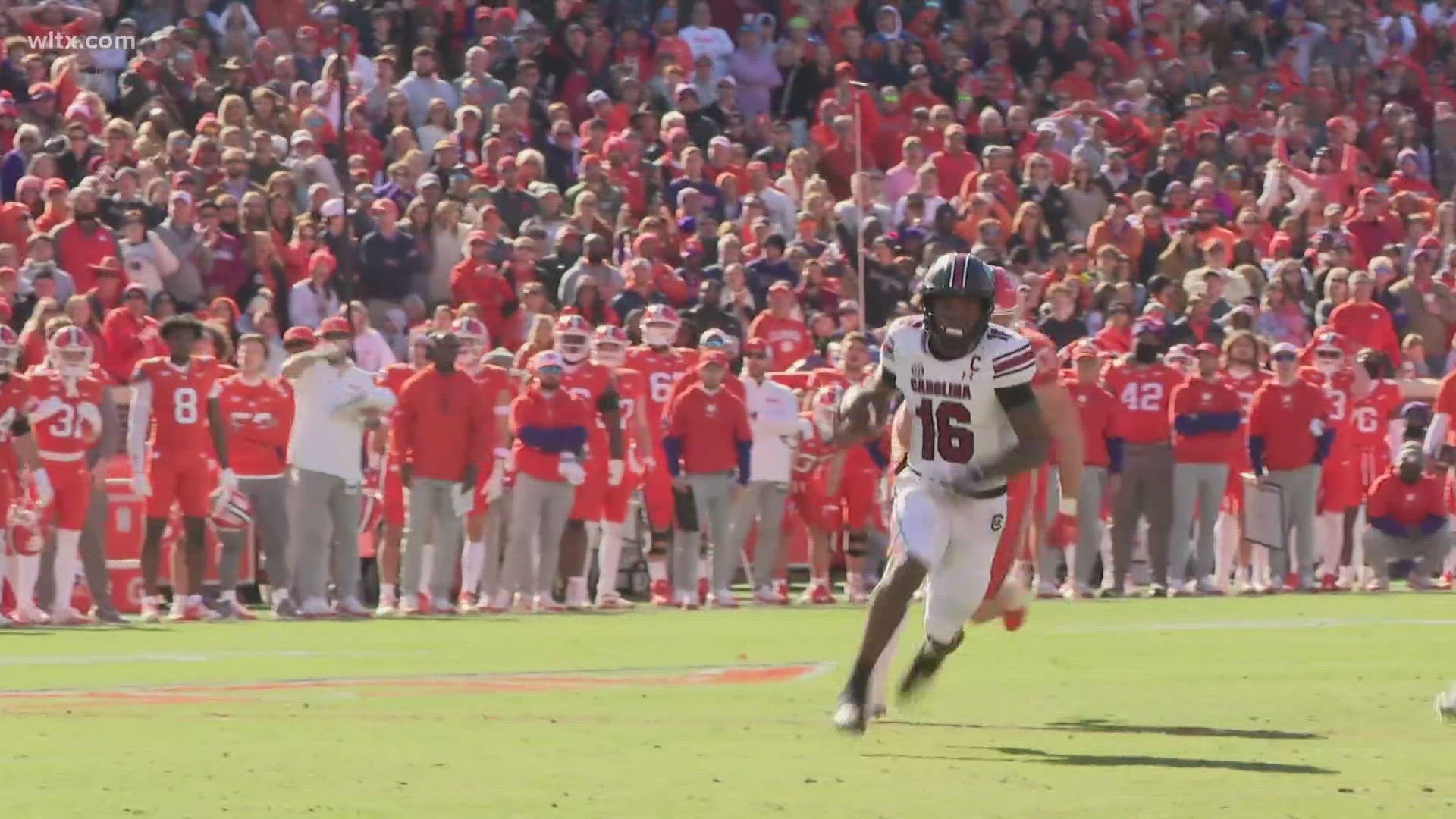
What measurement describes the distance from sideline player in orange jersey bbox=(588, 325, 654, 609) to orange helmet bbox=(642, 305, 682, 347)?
50 cm

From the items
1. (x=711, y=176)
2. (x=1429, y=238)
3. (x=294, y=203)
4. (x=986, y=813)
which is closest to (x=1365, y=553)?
(x=1429, y=238)

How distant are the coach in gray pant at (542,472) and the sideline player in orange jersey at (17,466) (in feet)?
10.9

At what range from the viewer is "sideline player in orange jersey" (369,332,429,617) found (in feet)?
63.8

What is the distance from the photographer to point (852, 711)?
1016 centimetres

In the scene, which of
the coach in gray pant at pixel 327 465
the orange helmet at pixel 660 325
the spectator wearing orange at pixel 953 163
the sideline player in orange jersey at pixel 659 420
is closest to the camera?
the coach in gray pant at pixel 327 465

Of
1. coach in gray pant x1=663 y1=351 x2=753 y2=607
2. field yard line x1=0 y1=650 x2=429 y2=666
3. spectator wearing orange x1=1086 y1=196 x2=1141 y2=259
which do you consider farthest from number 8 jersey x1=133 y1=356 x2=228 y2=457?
spectator wearing orange x1=1086 y1=196 x2=1141 y2=259

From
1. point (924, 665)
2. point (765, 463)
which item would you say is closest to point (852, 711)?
point (924, 665)

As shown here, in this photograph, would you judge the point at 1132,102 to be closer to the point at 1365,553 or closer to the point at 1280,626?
the point at 1365,553

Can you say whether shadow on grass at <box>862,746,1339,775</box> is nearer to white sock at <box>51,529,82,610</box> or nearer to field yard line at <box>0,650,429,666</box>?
field yard line at <box>0,650,429,666</box>

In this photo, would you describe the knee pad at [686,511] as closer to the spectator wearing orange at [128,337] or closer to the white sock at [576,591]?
the white sock at [576,591]

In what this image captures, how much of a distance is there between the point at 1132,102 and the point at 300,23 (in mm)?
8865

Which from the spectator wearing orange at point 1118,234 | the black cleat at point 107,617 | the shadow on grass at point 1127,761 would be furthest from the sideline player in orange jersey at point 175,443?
the spectator wearing orange at point 1118,234

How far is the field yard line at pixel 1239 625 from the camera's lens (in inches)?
655

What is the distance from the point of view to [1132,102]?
95.5ft
